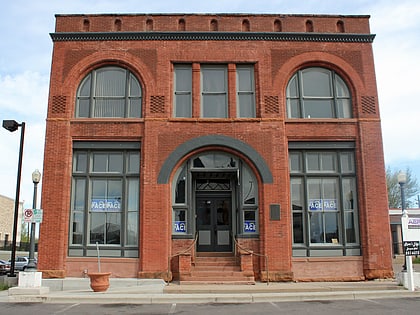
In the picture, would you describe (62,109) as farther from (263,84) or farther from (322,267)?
(322,267)

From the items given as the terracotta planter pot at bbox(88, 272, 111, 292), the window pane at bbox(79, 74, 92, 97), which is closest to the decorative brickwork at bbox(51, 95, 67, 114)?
the window pane at bbox(79, 74, 92, 97)

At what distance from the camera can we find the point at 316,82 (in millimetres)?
17469

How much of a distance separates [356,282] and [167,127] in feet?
29.4

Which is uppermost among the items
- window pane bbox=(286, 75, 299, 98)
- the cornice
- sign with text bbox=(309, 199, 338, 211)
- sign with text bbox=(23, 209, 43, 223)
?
the cornice

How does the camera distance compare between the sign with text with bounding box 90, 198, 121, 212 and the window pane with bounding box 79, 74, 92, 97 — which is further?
the window pane with bounding box 79, 74, 92, 97

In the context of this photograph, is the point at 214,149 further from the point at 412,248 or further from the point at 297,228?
the point at 412,248

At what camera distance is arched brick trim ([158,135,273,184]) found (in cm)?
1616

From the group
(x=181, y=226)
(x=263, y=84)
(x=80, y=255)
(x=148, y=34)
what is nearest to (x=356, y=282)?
(x=181, y=226)

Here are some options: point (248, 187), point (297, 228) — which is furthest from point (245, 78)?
point (297, 228)

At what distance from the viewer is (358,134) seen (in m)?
16.8

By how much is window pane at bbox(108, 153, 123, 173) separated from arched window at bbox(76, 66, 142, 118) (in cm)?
158

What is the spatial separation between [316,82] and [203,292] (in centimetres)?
942

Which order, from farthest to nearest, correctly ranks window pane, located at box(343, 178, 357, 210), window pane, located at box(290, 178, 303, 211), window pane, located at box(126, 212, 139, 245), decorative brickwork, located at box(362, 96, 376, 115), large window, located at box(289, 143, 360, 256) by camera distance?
decorative brickwork, located at box(362, 96, 376, 115)
window pane, located at box(343, 178, 357, 210)
window pane, located at box(290, 178, 303, 211)
large window, located at box(289, 143, 360, 256)
window pane, located at box(126, 212, 139, 245)

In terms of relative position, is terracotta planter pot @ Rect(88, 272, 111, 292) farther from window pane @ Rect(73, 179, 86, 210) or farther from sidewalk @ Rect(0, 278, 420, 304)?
window pane @ Rect(73, 179, 86, 210)
